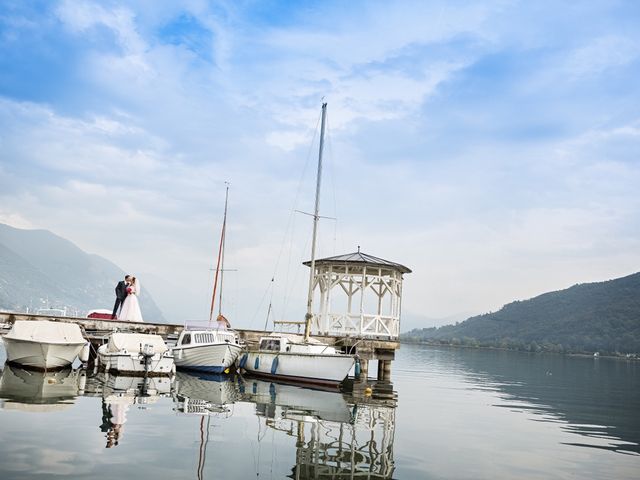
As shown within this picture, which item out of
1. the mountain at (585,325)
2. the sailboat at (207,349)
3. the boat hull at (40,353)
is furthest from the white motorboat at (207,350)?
the mountain at (585,325)

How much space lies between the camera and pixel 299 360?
1124 inches

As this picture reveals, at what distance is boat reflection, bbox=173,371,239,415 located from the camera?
18.6 m

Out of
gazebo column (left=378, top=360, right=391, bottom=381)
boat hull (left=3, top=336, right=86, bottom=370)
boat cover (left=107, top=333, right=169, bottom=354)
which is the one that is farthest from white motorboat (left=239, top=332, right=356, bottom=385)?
boat hull (left=3, top=336, right=86, bottom=370)

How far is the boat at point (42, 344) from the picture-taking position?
26.4m

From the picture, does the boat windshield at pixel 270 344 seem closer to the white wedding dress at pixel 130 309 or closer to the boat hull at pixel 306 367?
the boat hull at pixel 306 367

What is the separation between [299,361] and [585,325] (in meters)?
156

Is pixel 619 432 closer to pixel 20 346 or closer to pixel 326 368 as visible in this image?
pixel 326 368

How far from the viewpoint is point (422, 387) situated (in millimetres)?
34062

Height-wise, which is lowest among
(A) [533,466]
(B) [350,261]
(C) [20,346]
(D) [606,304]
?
(A) [533,466]

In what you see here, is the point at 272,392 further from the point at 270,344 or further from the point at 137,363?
the point at 137,363

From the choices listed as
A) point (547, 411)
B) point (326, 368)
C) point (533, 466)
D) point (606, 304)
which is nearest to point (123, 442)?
point (533, 466)

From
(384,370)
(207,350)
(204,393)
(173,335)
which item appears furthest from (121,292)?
(384,370)

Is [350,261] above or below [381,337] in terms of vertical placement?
above

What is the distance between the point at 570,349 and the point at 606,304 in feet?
109
